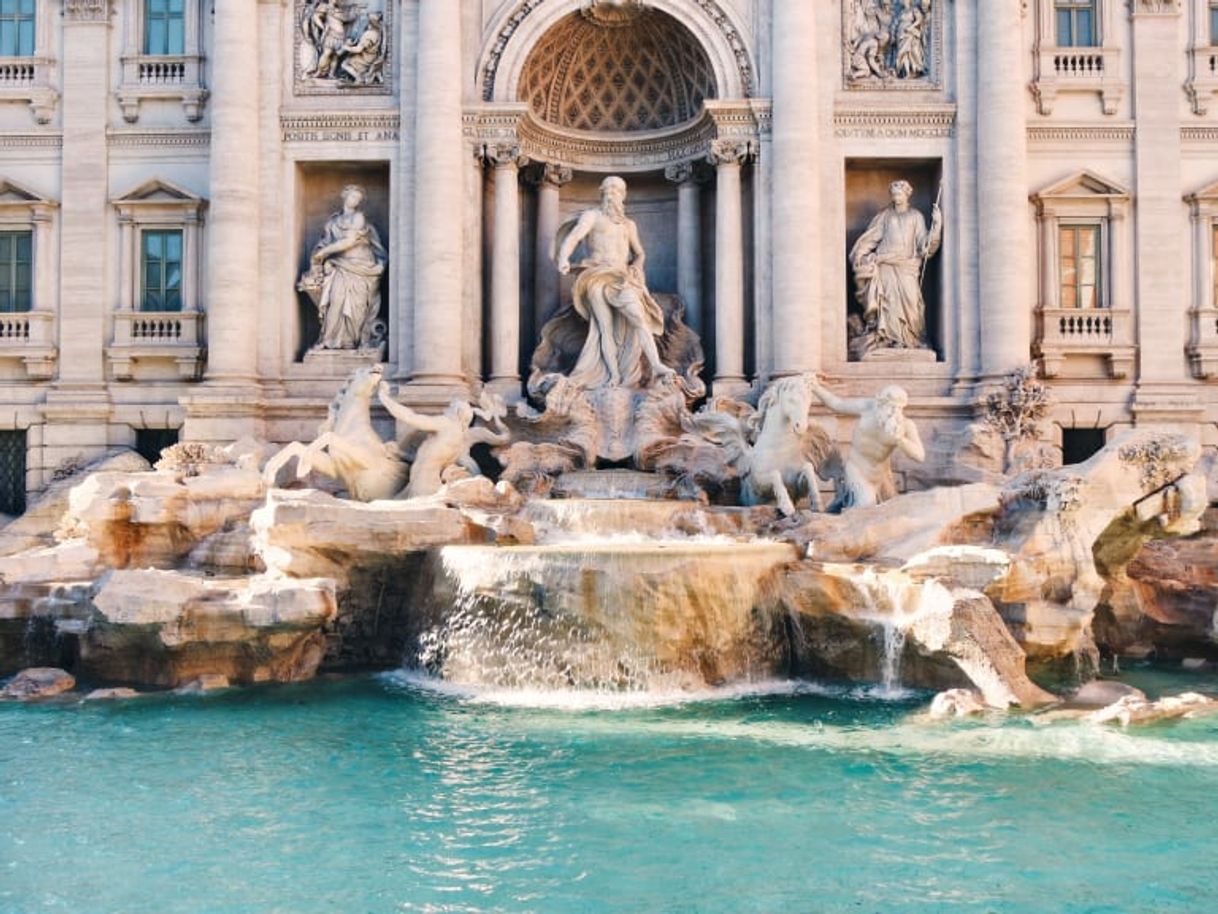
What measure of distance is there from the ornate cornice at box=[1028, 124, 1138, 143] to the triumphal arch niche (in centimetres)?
471

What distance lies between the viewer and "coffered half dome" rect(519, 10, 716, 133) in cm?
1897

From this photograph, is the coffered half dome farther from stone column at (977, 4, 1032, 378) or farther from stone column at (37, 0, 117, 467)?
stone column at (37, 0, 117, 467)

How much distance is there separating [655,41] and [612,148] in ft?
6.39

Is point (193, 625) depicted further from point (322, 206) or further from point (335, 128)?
point (335, 128)

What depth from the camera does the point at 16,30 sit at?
19594 millimetres

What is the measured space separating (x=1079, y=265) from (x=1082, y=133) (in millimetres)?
2189

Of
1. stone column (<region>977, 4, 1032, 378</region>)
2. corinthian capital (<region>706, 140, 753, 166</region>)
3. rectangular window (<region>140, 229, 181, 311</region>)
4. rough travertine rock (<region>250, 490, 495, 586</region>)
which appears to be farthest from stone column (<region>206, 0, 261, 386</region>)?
stone column (<region>977, 4, 1032, 378</region>)

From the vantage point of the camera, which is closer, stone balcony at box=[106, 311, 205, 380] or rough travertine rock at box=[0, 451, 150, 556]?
rough travertine rock at box=[0, 451, 150, 556]

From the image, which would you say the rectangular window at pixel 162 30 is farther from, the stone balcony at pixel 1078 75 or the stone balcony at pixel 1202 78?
the stone balcony at pixel 1202 78

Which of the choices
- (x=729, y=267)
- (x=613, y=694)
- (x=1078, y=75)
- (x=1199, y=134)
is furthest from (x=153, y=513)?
(x=1199, y=134)

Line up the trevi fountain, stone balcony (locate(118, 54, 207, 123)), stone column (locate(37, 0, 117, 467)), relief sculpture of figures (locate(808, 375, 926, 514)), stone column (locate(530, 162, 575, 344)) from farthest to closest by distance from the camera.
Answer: stone column (locate(530, 162, 575, 344)) < stone column (locate(37, 0, 117, 467)) < stone balcony (locate(118, 54, 207, 123)) < relief sculpture of figures (locate(808, 375, 926, 514)) < the trevi fountain

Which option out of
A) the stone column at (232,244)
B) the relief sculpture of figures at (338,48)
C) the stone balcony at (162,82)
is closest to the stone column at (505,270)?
the relief sculpture of figures at (338,48)

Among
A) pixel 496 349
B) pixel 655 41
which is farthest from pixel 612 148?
pixel 496 349

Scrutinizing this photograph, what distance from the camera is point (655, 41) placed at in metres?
19.4
